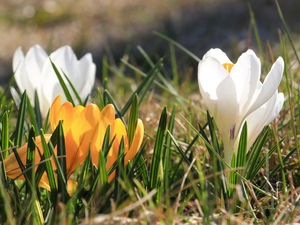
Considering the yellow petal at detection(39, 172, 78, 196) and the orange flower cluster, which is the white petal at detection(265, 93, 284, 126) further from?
the yellow petal at detection(39, 172, 78, 196)

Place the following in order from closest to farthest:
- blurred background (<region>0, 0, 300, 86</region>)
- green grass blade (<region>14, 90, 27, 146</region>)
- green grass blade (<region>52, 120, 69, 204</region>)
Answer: green grass blade (<region>52, 120, 69, 204</region>) < green grass blade (<region>14, 90, 27, 146</region>) < blurred background (<region>0, 0, 300, 86</region>)

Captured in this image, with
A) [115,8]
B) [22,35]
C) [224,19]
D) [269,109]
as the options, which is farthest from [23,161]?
[115,8]

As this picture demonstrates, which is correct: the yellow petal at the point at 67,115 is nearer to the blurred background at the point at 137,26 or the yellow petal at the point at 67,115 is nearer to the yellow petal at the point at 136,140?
the yellow petal at the point at 136,140

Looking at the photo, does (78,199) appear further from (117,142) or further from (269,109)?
(269,109)

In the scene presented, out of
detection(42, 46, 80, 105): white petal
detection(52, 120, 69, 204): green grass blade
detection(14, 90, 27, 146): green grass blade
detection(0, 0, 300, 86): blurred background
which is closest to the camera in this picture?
detection(52, 120, 69, 204): green grass blade

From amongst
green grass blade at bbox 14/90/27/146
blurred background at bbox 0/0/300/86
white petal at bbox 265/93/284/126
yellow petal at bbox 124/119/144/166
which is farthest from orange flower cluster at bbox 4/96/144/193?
blurred background at bbox 0/0/300/86

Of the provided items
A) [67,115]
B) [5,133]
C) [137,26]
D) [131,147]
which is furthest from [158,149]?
[137,26]
